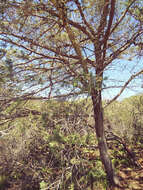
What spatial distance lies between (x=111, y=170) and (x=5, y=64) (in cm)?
340

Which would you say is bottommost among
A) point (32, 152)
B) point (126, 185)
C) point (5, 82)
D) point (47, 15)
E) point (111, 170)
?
point (126, 185)

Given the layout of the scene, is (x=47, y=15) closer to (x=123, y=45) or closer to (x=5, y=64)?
(x=5, y=64)

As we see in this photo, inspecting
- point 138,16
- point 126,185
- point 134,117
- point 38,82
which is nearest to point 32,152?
point 38,82

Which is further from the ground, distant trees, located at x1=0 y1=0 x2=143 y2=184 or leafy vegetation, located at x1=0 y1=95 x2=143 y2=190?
distant trees, located at x1=0 y1=0 x2=143 y2=184

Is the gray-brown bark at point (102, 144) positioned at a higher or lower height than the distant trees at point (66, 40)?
lower

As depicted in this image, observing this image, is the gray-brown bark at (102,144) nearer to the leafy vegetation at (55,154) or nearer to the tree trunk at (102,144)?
the tree trunk at (102,144)

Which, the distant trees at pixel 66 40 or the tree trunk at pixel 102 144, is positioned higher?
the distant trees at pixel 66 40

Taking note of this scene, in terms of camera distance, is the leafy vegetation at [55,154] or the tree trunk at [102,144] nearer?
the leafy vegetation at [55,154]

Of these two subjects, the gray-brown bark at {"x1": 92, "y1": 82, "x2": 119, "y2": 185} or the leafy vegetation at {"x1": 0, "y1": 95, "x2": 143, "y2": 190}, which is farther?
the gray-brown bark at {"x1": 92, "y1": 82, "x2": 119, "y2": 185}

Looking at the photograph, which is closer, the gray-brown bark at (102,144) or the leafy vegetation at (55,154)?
the leafy vegetation at (55,154)

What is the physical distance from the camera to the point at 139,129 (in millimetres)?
5340

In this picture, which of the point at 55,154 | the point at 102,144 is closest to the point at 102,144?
the point at 102,144

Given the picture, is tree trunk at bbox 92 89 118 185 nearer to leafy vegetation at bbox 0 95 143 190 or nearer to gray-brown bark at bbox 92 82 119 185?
gray-brown bark at bbox 92 82 119 185

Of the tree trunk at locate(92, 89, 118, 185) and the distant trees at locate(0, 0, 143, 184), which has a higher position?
the distant trees at locate(0, 0, 143, 184)
